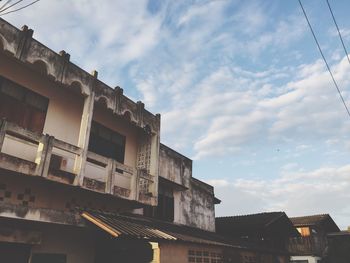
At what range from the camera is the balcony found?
28.0 ft

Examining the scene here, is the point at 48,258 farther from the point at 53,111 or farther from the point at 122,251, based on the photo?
the point at 53,111

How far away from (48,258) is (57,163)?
9.59 feet

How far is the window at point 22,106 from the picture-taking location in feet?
31.4

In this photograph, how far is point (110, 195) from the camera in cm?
1084

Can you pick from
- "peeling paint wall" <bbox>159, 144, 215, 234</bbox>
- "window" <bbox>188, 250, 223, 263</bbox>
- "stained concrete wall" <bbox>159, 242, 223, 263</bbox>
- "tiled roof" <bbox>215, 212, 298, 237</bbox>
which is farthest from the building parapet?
"tiled roof" <bbox>215, 212, 298, 237</bbox>

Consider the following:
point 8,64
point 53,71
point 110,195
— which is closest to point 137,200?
point 110,195

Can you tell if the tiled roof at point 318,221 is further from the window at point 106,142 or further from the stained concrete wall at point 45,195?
the stained concrete wall at point 45,195

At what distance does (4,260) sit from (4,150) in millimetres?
3049

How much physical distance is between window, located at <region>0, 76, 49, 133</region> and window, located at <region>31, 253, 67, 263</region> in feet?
12.7

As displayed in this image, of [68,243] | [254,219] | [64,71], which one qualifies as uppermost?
[64,71]

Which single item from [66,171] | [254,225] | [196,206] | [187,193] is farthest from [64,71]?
[254,225]

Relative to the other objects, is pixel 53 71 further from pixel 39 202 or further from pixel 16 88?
pixel 39 202

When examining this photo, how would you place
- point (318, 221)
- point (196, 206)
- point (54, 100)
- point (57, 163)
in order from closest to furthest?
point (57, 163)
point (54, 100)
point (196, 206)
point (318, 221)

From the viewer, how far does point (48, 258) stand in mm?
9602
